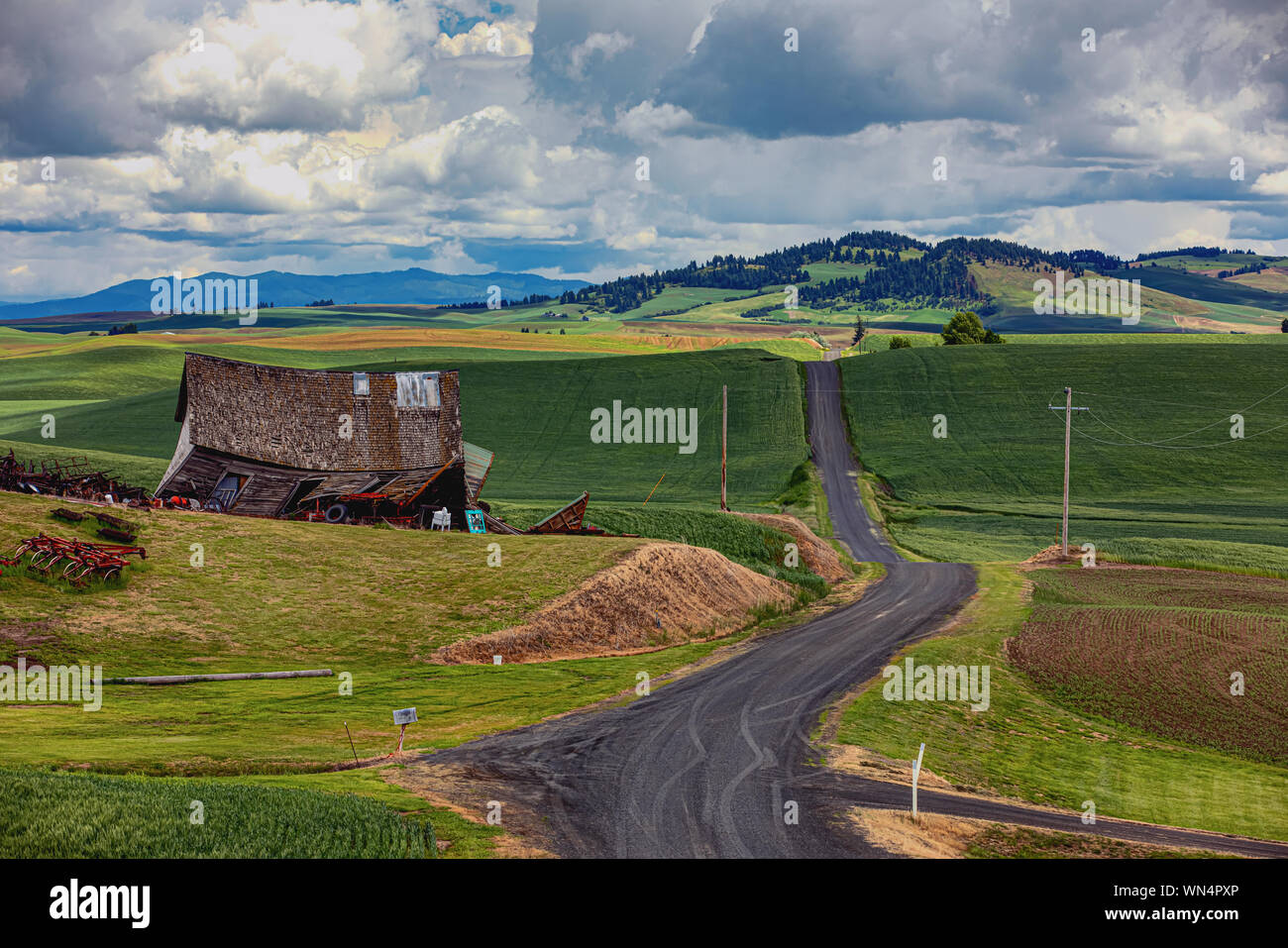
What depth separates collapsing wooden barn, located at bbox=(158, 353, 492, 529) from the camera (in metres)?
53.2

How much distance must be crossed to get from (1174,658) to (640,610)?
22026mm

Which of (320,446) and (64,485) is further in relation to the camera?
(320,446)

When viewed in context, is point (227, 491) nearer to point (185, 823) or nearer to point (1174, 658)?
point (185, 823)

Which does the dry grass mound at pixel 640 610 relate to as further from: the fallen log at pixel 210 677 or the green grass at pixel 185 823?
the green grass at pixel 185 823

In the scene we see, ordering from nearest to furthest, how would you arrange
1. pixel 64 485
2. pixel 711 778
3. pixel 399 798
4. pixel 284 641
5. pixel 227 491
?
pixel 399 798 < pixel 711 778 < pixel 284 641 < pixel 64 485 < pixel 227 491

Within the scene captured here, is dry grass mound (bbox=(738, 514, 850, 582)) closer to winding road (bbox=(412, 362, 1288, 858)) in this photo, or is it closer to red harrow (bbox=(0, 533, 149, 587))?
winding road (bbox=(412, 362, 1288, 858))

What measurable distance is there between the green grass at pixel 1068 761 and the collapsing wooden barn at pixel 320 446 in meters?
31.2

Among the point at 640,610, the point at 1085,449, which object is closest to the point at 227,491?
the point at 640,610

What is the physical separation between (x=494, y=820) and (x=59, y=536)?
2616 centimetres

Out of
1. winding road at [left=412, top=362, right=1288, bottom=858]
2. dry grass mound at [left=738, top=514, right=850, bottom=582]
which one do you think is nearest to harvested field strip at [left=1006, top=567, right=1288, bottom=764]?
winding road at [left=412, top=362, right=1288, bottom=858]

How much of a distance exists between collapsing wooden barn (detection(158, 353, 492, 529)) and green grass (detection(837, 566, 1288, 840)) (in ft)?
102

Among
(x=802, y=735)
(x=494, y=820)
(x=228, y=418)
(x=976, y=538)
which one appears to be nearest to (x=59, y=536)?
(x=228, y=418)

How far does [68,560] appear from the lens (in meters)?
35.1

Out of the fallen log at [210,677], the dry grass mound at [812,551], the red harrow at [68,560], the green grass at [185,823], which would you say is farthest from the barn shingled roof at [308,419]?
the green grass at [185,823]
